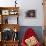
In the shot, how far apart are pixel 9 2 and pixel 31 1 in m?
0.69

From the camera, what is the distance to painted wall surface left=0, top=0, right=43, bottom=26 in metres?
4.91

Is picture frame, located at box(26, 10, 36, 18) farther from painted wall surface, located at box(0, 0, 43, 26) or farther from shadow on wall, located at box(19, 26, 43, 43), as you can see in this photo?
shadow on wall, located at box(19, 26, 43, 43)

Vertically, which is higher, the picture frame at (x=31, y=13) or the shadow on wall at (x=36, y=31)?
the picture frame at (x=31, y=13)

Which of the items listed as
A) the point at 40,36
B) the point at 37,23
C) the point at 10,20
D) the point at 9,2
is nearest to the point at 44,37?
the point at 40,36

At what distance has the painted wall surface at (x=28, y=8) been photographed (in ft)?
16.1

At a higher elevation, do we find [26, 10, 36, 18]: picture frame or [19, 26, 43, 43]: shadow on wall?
[26, 10, 36, 18]: picture frame

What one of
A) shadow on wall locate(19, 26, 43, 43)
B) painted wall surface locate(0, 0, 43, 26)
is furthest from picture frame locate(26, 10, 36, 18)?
shadow on wall locate(19, 26, 43, 43)

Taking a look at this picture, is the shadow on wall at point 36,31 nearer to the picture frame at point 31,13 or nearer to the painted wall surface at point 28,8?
the painted wall surface at point 28,8

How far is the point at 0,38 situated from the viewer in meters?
4.72

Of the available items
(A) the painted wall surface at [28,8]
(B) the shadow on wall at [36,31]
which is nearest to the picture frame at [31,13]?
(A) the painted wall surface at [28,8]

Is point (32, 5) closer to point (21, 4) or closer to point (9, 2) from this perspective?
point (21, 4)

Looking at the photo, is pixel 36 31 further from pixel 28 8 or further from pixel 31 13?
pixel 28 8

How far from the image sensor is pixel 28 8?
4.93 meters

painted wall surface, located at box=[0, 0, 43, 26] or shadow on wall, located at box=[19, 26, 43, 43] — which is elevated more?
painted wall surface, located at box=[0, 0, 43, 26]
